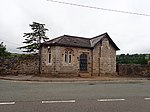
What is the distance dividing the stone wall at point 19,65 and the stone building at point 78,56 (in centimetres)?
98

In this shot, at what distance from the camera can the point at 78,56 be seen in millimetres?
26984

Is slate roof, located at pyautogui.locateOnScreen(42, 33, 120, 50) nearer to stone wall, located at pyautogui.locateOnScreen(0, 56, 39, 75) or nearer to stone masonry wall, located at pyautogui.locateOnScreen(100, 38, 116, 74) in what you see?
stone masonry wall, located at pyautogui.locateOnScreen(100, 38, 116, 74)

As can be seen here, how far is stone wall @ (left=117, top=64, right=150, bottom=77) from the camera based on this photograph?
2955cm

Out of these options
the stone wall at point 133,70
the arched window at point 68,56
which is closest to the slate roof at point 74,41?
the arched window at point 68,56

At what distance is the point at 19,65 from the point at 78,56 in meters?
7.20

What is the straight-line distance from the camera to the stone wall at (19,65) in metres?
25.3

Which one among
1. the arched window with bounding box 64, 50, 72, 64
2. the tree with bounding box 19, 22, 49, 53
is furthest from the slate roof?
the tree with bounding box 19, 22, 49, 53

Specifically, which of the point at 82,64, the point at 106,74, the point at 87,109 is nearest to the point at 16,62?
the point at 82,64

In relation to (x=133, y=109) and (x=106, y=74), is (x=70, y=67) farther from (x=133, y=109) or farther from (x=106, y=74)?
(x=133, y=109)

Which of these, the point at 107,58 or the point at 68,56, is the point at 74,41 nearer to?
the point at 68,56

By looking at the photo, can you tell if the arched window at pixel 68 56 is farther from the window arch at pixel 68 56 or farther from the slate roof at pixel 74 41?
the slate roof at pixel 74 41

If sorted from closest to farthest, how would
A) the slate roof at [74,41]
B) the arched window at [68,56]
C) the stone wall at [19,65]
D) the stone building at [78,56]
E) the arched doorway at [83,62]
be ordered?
the stone wall at [19,65], the stone building at [78,56], the slate roof at [74,41], the arched window at [68,56], the arched doorway at [83,62]

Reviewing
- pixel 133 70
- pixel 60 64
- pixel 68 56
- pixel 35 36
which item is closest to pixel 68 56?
pixel 68 56

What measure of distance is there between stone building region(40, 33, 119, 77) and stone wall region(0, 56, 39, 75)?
3.22 ft
